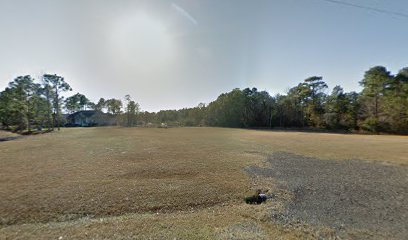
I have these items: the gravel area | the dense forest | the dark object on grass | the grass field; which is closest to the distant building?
the dense forest

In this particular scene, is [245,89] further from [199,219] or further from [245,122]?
[199,219]

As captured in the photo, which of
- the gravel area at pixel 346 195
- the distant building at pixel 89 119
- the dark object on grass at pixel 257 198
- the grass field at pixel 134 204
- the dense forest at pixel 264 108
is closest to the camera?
the grass field at pixel 134 204

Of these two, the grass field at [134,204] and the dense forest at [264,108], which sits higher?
the dense forest at [264,108]

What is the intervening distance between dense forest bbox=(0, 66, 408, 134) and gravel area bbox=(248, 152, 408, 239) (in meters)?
36.4

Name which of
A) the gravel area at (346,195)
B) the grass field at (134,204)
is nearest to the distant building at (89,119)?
the grass field at (134,204)

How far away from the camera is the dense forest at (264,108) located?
111 feet

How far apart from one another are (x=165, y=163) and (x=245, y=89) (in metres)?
48.7

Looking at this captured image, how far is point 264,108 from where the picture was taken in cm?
5397

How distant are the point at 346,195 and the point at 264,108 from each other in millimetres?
49934

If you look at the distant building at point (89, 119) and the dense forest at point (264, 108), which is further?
the distant building at point (89, 119)

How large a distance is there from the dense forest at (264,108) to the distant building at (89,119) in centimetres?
279

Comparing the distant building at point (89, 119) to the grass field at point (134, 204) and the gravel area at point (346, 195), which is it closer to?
the grass field at point (134, 204)

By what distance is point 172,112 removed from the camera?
7038 cm

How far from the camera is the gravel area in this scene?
4184 millimetres
